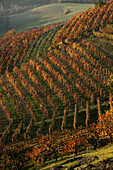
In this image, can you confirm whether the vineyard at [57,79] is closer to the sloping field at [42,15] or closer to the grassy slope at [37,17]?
the grassy slope at [37,17]

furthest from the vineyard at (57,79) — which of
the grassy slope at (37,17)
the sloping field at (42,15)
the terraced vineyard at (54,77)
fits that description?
the sloping field at (42,15)

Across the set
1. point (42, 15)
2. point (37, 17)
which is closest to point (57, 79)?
point (37, 17)

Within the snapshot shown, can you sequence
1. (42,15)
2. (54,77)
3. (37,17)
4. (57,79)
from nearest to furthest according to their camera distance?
(57,79) < (54,77) < (37,17) < (42,15)

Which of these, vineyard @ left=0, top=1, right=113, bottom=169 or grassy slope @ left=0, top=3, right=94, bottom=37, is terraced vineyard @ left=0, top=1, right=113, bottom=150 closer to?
vineyard @ left=0, top=1, right=113, bottom=169

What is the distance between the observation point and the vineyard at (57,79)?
143 feet

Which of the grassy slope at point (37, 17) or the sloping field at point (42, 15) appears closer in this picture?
the grassy slope at point (37, 17)

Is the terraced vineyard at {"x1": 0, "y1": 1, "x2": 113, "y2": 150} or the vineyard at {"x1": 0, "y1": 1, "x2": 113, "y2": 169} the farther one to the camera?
the terraced vineyard at {"x1": 0, "y1": 1, "x2": 113, "y2": 150}

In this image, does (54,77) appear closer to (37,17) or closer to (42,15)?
(37,17)

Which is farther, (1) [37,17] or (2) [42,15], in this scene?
(2) [42,15]

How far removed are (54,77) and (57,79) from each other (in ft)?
5.31

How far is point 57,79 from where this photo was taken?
194 ft

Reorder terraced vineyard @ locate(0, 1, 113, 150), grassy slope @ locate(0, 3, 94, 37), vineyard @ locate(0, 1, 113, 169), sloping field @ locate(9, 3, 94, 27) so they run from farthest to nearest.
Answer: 1. sloping field @ locate(9, 3, 94, 27)
2. grassy slope @ locate(0, 3, 94, 37)
3. terraced vineyard @ locate(0, 1, 113, 150)
4. vineyard @ locate(0, 1, 113, 169)

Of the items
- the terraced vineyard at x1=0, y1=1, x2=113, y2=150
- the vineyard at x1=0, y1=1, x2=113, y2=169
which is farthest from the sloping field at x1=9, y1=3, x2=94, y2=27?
the terraced vineyard at x1=0, y1=1, x2=113, y2=150

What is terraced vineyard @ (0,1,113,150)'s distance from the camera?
146 ft
